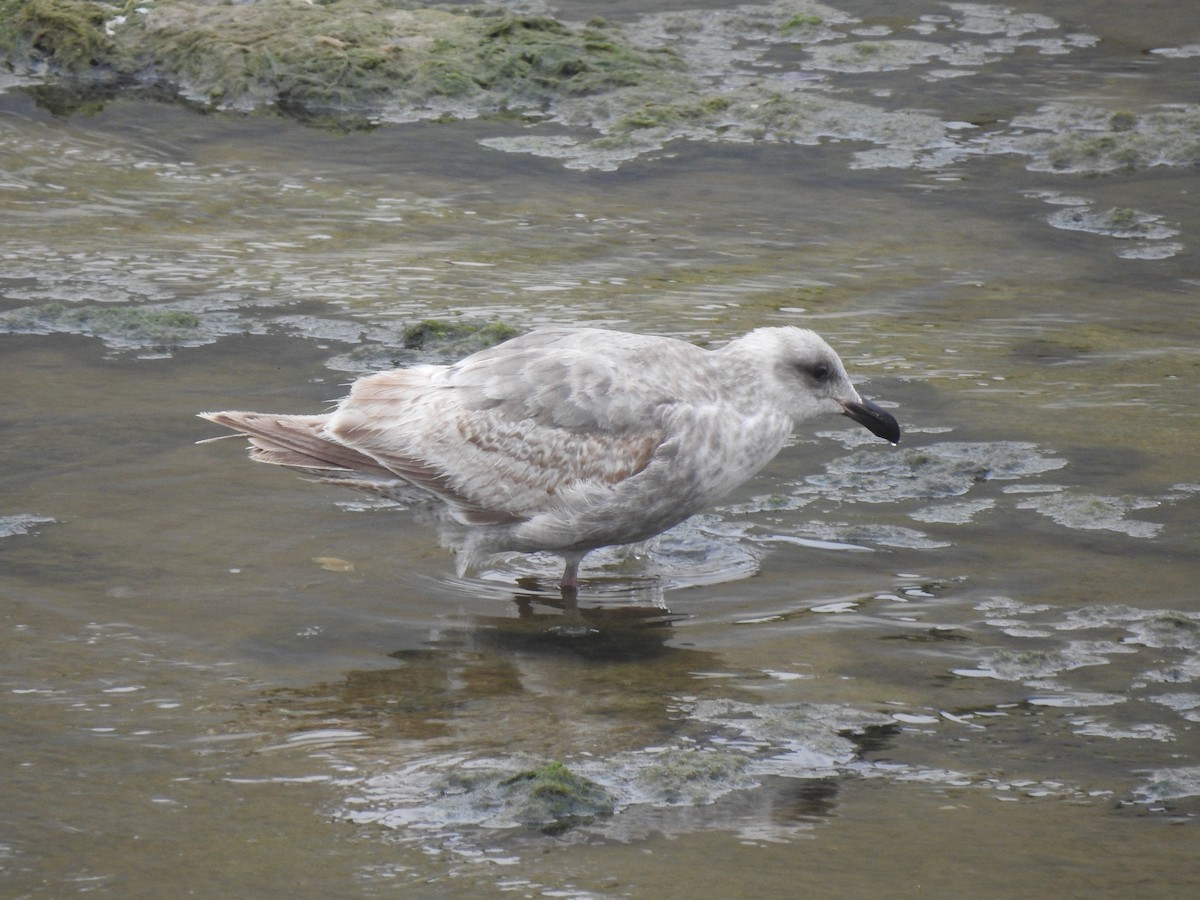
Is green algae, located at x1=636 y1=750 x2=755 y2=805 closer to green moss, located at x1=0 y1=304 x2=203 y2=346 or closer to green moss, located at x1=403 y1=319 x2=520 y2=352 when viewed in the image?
green moss, located at x1=403 y1=319 x2=520 y2=352

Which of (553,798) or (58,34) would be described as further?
(58,34)

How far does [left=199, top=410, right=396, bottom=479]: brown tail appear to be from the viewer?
567 cm

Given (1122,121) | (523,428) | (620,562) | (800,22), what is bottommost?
(620,562)

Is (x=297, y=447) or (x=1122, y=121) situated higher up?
(x=1122, y=121)

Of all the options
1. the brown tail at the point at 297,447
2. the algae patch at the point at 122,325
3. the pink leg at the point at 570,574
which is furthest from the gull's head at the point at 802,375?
the algae patch at the point at 122,325

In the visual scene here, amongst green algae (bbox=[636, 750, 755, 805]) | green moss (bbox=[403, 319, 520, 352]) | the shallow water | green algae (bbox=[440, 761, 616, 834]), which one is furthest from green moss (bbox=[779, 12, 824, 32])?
green algae (bbox=[440, 761, 616, 834])

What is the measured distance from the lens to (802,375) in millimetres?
5773

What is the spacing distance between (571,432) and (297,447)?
92 cm

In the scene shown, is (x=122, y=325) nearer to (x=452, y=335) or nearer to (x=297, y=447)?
(x=452, y=335)

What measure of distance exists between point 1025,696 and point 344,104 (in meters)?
7.69

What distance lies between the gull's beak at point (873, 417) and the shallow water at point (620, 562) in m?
0.28

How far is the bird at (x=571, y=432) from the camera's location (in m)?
5.44

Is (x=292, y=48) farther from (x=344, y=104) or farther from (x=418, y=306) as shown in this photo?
(x=418, y=306)

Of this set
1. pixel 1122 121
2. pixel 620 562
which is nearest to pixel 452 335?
pixel 620 562
